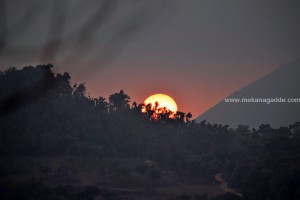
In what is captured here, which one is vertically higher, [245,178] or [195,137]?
[195,137]

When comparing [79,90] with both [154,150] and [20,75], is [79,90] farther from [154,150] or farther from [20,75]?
[154,150]

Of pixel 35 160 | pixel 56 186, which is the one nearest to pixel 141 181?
pixel 56 186

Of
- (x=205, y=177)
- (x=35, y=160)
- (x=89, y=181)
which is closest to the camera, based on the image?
(x=89, y=181)

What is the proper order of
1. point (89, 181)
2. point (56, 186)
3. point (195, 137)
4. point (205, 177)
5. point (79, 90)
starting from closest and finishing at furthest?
1. point (56, 186)
2. point (89, 181)
3. point (205, 177)
4. point (195, 137)
5. point (79, 90)

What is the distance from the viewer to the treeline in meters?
40.9

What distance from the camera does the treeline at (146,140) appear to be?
134ft

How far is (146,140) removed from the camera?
53.8 metres

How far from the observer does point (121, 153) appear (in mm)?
51031

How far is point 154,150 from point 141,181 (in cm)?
1055

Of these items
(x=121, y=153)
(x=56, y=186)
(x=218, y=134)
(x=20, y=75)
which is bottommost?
(x=56, y=186)

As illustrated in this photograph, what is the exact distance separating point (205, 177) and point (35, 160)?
59.7ft

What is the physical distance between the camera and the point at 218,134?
59.3 metres

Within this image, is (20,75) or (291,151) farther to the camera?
(20,75)

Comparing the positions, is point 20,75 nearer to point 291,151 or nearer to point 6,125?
point 6,125
